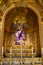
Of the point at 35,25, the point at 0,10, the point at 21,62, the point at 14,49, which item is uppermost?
the point at 0,10

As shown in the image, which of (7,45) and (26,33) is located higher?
(26,33)

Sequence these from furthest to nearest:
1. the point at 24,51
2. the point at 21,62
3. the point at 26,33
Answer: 1. the point at 26,33
2. the point at 24,51
3. the point at 21,62

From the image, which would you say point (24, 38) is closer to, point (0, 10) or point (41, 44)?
point (41, 44)

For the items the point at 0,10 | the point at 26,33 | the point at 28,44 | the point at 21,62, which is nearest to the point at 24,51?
the point at 28,44

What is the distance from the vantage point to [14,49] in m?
8.52

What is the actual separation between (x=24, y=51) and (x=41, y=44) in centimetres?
120

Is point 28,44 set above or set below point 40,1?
below

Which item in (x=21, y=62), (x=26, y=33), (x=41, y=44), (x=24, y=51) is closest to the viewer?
(x=21, y=62)

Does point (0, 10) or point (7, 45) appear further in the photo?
point (7, 45)

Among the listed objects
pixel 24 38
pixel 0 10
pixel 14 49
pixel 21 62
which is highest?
pixel 0 10

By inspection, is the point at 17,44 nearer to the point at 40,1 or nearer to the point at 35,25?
the point at 35,25

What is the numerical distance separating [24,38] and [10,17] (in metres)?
1.49

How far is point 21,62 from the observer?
7.20m

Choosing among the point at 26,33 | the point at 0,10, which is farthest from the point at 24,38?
the point at 0,10
